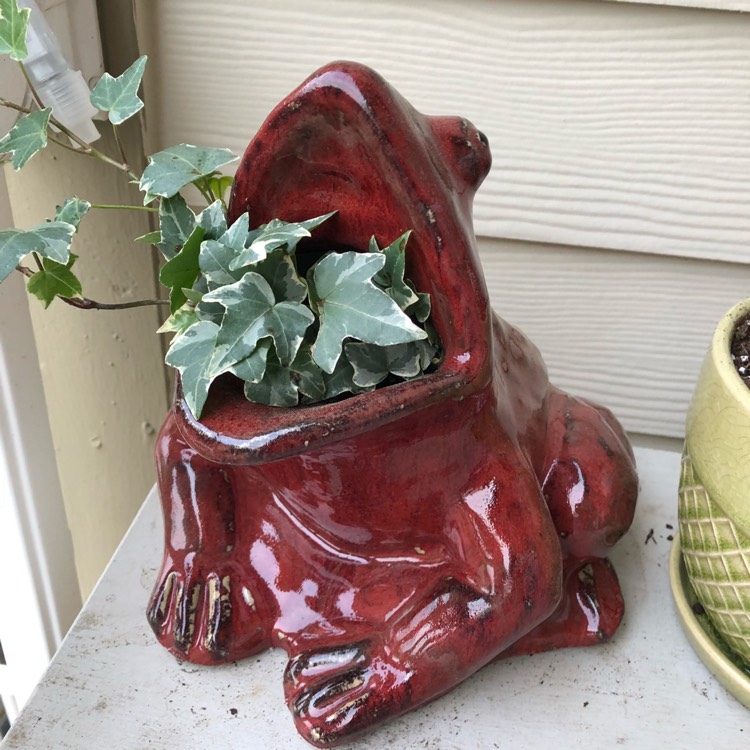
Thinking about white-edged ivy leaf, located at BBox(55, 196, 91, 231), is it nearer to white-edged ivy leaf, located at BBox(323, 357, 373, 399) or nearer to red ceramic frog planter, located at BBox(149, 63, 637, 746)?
red ceramic frog planter, located at BBox(149, 63, 637, 746)

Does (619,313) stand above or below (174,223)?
below

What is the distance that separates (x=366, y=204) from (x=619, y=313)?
532mm

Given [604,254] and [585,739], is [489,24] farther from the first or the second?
[585,739]

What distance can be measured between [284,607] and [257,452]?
22cm

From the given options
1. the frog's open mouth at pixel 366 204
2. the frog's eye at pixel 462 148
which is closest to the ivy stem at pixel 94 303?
the frog's open mouth at pixel 366 204

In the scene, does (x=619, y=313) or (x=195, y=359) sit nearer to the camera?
(x=195, y=359)

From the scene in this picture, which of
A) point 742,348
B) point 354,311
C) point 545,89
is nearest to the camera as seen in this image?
point 354,311

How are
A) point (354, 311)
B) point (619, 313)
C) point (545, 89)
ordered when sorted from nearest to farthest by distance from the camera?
1. point (354, 311)
2. point (545, 89)
3. point (619, 313)

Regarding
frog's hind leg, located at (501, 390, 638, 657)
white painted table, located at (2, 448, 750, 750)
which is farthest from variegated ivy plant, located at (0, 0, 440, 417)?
white painted table, located at (2, 448, 750, 750)

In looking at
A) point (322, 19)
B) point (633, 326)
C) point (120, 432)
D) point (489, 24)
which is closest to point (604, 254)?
point (633, 326)

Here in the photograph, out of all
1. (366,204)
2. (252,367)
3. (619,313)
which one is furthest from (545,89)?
(252,367)

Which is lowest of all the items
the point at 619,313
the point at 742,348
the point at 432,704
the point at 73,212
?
the point at 432,704

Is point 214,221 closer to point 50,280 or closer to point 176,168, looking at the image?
point 176,168

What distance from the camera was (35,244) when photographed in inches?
22.5
